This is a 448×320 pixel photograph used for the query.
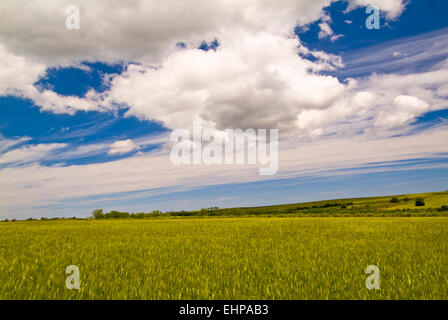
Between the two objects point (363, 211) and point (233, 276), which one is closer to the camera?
point (233, 276)

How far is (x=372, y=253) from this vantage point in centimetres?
985

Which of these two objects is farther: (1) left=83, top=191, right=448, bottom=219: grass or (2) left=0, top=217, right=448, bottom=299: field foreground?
(1) left=83, top=191, right=448, bottom=219: grass

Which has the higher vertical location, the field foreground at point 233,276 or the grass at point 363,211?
the field foreground at point 233,276

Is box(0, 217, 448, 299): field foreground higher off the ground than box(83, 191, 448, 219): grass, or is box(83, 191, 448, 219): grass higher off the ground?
box(0, 217, 448, 299): field foreground

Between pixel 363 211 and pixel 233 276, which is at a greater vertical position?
pixel 233 276

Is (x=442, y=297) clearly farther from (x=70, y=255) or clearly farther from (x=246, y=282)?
(x=70, y=255)

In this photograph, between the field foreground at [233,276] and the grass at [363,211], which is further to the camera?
the grass at [363,211]
